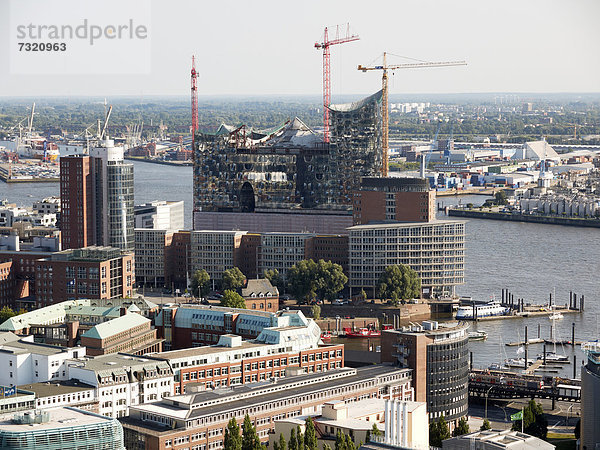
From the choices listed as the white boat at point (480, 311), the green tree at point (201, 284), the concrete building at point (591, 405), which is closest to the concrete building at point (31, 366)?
the concrete building at point (591, 405)

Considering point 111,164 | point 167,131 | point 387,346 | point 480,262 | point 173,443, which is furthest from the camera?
point 167,131

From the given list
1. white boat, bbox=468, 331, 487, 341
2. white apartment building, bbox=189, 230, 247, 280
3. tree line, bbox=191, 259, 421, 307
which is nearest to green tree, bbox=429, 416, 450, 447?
white boat, bbox=468, 331, 487, 341

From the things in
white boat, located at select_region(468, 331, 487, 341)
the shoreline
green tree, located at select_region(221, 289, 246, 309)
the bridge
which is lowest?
the bridge

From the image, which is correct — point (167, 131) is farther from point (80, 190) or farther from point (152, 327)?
point (152, 327)

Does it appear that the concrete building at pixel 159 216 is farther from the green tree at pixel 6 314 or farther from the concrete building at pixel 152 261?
the green tree at pixel 6 314

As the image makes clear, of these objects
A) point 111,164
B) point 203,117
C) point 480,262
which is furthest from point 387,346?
point 203,117

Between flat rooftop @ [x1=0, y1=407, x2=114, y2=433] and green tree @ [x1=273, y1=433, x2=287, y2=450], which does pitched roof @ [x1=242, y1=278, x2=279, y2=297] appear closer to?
green tree @ [x1=273, y1=433, x2=287, y2=450]
